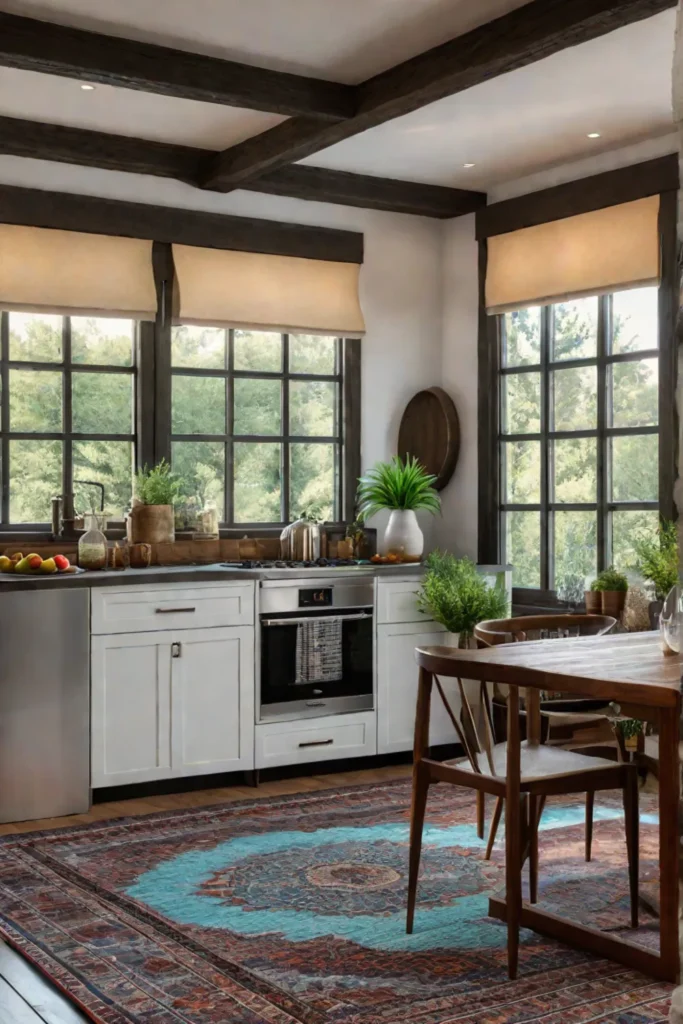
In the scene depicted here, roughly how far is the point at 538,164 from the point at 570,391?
45.7 inches

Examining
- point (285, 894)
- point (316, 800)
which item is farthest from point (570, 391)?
point (285, 894)

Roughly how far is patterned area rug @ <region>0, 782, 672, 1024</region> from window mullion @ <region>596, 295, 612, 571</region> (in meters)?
1.37

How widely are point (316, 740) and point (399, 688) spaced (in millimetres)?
508

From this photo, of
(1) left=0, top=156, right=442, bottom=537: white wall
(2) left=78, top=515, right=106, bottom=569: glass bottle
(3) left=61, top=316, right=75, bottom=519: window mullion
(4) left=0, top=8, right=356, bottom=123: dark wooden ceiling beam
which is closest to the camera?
(4) left=0, top=8, right=356, bottom=123: dark wooden ceiling beam

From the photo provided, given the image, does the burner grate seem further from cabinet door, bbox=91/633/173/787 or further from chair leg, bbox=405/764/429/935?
chair leg, bbox=405/764/429/935

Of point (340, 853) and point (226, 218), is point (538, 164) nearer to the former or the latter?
point (226, 218)

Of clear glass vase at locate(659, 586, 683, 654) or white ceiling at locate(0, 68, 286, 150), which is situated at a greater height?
white ceiling at locate(0, 68, 286, 150)

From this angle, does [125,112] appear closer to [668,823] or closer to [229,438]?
[229,438]

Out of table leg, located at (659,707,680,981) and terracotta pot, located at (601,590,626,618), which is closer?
table leg, located at (659,707,680,981)

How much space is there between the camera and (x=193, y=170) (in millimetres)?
6000

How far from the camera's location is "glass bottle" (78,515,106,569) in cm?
550

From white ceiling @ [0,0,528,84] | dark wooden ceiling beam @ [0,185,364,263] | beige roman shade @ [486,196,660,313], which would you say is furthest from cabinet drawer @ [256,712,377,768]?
white ceiling @ [0,0,528,84]

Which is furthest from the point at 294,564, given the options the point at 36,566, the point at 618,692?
the point at 618,692

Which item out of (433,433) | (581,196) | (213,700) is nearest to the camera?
(213,700)
